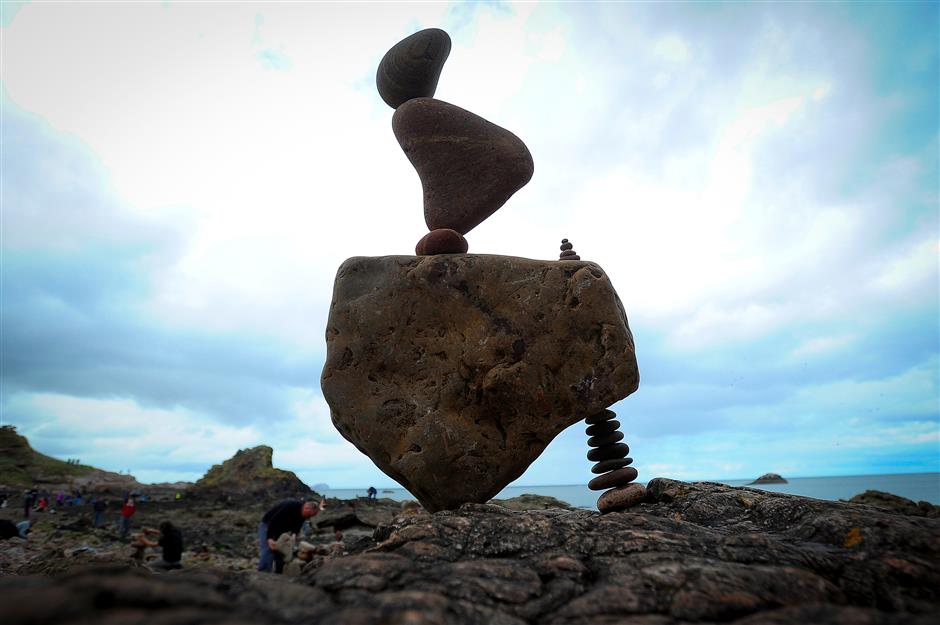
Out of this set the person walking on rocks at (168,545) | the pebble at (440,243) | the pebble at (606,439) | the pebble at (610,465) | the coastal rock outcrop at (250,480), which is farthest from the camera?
the coastal rock outcrop at (250,480)

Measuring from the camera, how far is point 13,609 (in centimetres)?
251

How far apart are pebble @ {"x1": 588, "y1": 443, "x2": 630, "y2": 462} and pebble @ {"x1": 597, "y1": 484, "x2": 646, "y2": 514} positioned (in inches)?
21.1

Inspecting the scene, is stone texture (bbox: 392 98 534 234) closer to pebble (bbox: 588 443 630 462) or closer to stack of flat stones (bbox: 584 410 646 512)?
stack of flat stones (bbox: 584 410 646 512)

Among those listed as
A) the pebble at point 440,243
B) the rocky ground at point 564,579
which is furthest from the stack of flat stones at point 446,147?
the rocky ground at point 564,579

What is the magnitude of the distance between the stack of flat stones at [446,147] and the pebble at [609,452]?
13.6ft

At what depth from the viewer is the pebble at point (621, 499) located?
7.52 m

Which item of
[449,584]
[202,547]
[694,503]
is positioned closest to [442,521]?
[449,584]

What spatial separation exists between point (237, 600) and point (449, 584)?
1605 mm

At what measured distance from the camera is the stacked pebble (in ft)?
28.7

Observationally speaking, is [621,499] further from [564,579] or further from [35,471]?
[35,471]

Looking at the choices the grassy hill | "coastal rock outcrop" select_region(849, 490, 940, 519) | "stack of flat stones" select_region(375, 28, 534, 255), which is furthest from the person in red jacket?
the grassy hill

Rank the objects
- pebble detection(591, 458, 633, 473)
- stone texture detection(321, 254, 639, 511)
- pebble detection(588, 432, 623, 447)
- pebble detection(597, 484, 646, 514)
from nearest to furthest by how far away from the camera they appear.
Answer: stone texture detection(321, 254, 639, 511) < pebble detection(597, 484, 646, 514) < pebble detection(591, 458, 633, 473) < pebble detection(588, 432, 623, 447)

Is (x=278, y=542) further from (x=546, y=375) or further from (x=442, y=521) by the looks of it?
(x=546, y=375)

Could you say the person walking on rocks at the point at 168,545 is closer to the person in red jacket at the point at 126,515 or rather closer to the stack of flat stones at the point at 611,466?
the stack of flat stones at the point at 611,466
